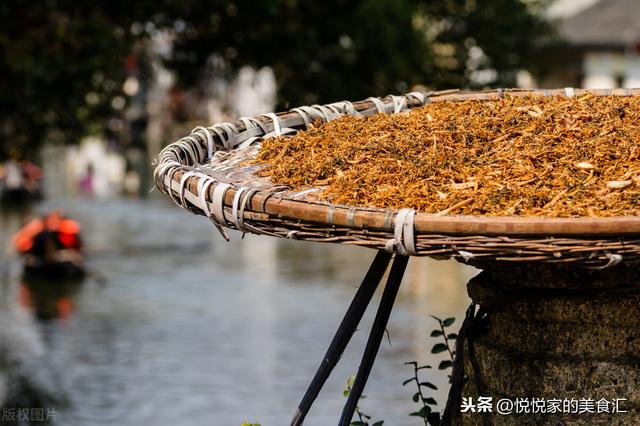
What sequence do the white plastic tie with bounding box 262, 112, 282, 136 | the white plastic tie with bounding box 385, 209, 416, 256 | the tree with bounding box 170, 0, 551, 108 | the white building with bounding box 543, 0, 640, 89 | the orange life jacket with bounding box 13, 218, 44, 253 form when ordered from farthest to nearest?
the white building with bounding box 543, 0, 640, 89
the orange life jacket with bounding box 13, 218, 44, 253
the tree with bounding box 170, 0, 551, 108
the white plastic tie with bounding box 262, 112, 282, 136
the white plastic tie with bounding box 385, 209, 416, 256

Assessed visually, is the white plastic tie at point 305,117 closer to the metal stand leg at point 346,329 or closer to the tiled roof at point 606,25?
the metal stand leg at point 346,329

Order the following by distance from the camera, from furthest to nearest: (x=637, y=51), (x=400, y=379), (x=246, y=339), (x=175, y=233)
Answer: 1. (x=637, y=51)
2. (x=175, y=233)
3. (x=246, y=339)
4. (x=400, y=379)

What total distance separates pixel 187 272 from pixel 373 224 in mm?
17166

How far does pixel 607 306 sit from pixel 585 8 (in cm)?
3552

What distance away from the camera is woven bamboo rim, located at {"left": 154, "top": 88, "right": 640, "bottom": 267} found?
2.66 m

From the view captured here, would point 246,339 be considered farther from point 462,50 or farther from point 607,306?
point 462,50

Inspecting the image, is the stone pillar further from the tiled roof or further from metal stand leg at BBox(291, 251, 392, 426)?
the tiled roof

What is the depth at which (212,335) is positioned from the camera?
13.9m

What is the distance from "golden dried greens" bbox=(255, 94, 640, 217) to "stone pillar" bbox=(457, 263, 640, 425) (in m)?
0.28

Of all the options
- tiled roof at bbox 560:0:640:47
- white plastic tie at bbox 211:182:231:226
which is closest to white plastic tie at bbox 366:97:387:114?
white plastic tie at bbox 211:182:231:226

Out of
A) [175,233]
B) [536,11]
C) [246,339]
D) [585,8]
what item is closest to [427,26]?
[536,11]

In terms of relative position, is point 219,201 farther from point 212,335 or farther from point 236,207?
point 212,335

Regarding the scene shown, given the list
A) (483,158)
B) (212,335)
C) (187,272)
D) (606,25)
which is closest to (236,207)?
(483,158)

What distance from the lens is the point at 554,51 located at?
3225 cm
